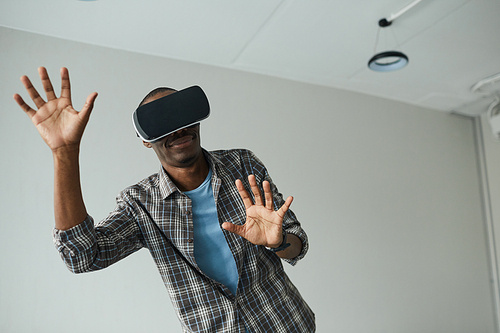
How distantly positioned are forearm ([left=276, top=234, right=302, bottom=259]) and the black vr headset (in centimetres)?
47

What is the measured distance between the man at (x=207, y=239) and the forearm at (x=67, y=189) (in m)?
0.12

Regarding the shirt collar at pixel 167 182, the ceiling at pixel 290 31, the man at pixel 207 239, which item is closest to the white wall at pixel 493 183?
the ceiling at pixel 290 31

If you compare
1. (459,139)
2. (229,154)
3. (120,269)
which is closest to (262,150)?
(120,269)

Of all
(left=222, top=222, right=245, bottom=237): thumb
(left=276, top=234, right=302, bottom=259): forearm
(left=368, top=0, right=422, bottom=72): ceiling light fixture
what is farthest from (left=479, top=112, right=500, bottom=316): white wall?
(left=222, top=222, right=245, bottom=237): thumb

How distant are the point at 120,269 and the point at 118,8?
5.59 feet

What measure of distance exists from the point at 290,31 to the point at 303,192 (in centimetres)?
137

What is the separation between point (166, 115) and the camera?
40.8 inches

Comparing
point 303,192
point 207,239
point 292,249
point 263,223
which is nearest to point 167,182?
point 207,239

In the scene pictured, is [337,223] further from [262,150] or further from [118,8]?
[118,8]

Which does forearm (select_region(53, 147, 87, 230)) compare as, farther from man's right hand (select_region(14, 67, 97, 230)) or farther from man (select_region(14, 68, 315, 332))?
man (select_region(14, 68, 315, 332))

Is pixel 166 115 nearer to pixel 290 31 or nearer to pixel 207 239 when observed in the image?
pixel 207 239

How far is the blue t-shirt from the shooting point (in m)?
1.21

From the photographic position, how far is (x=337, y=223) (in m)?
3.51

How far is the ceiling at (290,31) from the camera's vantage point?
246cm
